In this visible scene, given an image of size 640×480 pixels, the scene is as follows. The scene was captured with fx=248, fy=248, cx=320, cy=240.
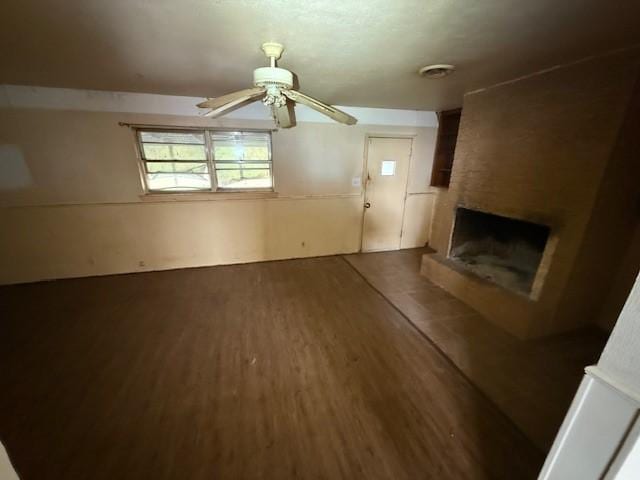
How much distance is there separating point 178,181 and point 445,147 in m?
3.99

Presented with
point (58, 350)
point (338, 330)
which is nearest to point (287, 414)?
point (338, 330)

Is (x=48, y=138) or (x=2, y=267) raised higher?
(x=48, y=138)

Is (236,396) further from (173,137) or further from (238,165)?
(173,137)

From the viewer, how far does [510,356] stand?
205 centimetres

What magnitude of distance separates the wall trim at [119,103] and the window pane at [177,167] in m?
0.58

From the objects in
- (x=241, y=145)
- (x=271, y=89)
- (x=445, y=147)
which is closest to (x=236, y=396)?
(x=271, y=89)

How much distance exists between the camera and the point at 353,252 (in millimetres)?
4211

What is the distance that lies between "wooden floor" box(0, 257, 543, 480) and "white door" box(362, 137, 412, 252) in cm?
168

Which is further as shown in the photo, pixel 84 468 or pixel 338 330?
pixel 338 330

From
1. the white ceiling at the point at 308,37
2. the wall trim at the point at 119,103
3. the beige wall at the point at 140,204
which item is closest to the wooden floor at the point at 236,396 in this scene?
the beige wall at the point at 140,204

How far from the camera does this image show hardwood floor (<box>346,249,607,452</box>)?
161 centimetres

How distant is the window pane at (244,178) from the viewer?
3404 millimetres

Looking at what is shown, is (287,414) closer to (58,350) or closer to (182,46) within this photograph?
(58,350)

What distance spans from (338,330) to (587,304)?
2306mm
